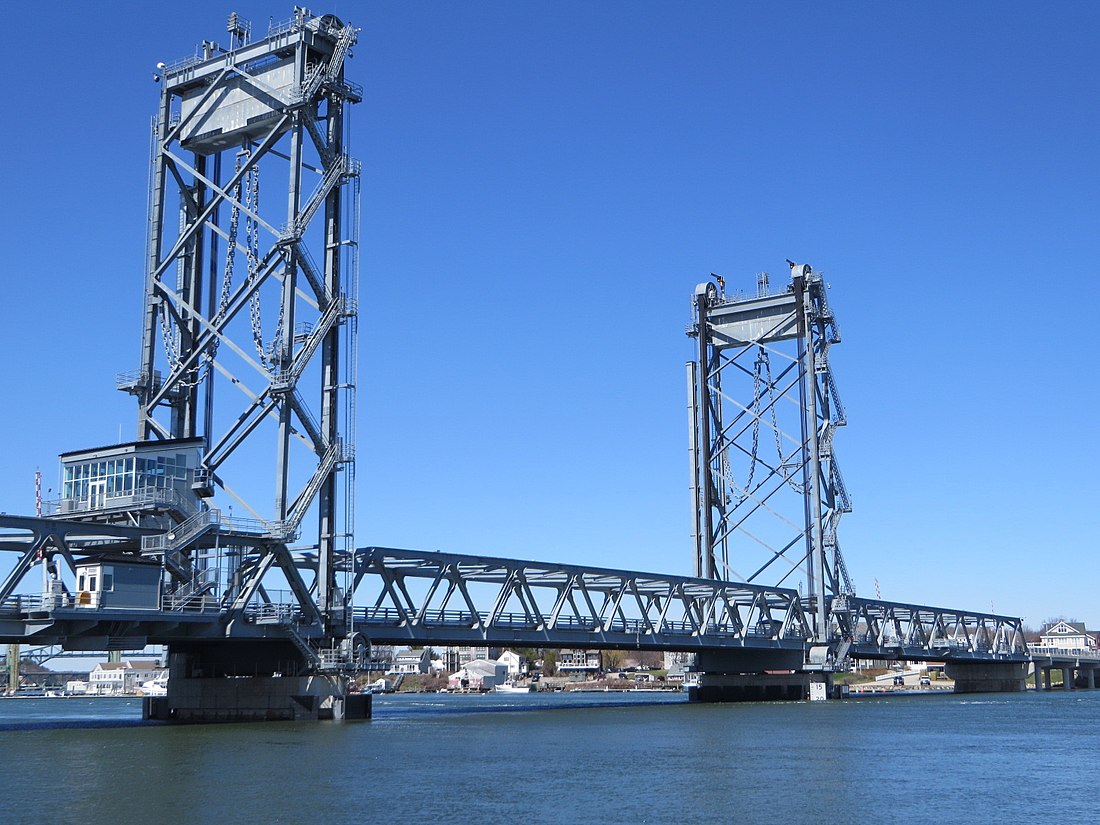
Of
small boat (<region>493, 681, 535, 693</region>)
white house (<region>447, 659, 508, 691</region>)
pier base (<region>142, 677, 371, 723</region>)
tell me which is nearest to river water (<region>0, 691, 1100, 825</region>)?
pier base (<region>142, 677, 371, 723</region>)

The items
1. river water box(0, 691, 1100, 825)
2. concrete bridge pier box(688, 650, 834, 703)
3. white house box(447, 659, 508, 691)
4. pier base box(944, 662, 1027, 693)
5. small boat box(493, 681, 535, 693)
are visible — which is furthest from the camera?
white house box(447, 659, 508, 691)

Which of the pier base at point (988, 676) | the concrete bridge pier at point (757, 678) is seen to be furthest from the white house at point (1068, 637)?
the concrete bridge pier at point (757, 678)

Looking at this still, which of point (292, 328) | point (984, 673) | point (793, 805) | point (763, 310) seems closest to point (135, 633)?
point (292, 328)

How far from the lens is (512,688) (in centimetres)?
17575

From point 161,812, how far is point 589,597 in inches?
1695

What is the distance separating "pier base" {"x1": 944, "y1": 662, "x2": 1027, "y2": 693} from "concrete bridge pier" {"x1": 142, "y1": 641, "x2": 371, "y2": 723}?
75614 millimetres

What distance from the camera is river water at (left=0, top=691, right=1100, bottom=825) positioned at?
28750 mm

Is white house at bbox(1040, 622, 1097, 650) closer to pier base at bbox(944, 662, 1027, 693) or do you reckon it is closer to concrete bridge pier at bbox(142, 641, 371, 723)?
pier base at bbox(944, 662, 1027, 693)

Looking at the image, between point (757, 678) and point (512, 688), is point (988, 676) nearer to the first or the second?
point (757, 678)

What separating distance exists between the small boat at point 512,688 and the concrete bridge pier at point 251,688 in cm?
10958

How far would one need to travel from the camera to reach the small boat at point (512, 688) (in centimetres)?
16800

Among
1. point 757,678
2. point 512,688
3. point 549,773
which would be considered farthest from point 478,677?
point 549,773

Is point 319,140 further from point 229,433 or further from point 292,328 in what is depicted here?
point 229,433

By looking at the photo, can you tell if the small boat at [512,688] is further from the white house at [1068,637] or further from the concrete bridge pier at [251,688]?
the concrete bridge pier at [251,688]
